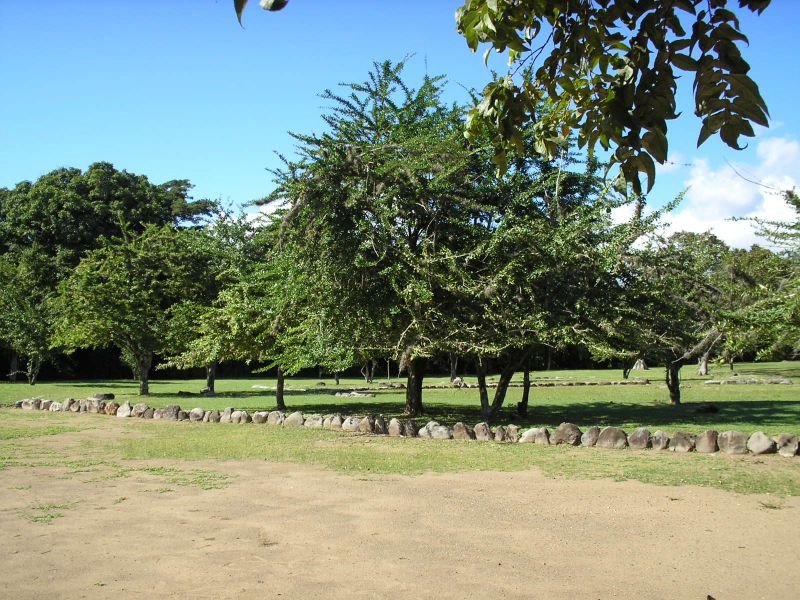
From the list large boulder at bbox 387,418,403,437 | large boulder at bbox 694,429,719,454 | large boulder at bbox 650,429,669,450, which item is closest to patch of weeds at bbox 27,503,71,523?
large boulder at bbox 387,418,403,437

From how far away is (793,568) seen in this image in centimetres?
533

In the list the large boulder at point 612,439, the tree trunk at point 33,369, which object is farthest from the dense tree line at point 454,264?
the tree trunk at point 33,369

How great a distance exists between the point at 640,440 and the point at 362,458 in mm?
4478

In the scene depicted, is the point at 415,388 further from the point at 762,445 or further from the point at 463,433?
the point at 762,445

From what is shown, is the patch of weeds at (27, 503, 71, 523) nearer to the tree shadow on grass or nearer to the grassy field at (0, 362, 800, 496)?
the grassy field at (0, 362, 800, 496)

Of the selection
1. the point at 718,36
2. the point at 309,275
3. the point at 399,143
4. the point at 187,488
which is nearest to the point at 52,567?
the point at 187,488

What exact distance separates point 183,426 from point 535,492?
948cm

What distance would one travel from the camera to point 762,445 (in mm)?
10391

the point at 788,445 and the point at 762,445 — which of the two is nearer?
the point at 788,445

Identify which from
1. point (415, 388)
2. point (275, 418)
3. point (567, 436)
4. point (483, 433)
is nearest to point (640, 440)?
point (567, 436)

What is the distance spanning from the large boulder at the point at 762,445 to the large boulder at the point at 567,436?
2578 mm

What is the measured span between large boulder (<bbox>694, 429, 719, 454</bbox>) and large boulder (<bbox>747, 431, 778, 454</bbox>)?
0.46 meters

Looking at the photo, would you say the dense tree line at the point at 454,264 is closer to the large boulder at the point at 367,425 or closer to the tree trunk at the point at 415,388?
the tree trunk at the point at 415,388

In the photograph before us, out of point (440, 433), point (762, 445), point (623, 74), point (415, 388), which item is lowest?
point (440, 433)
